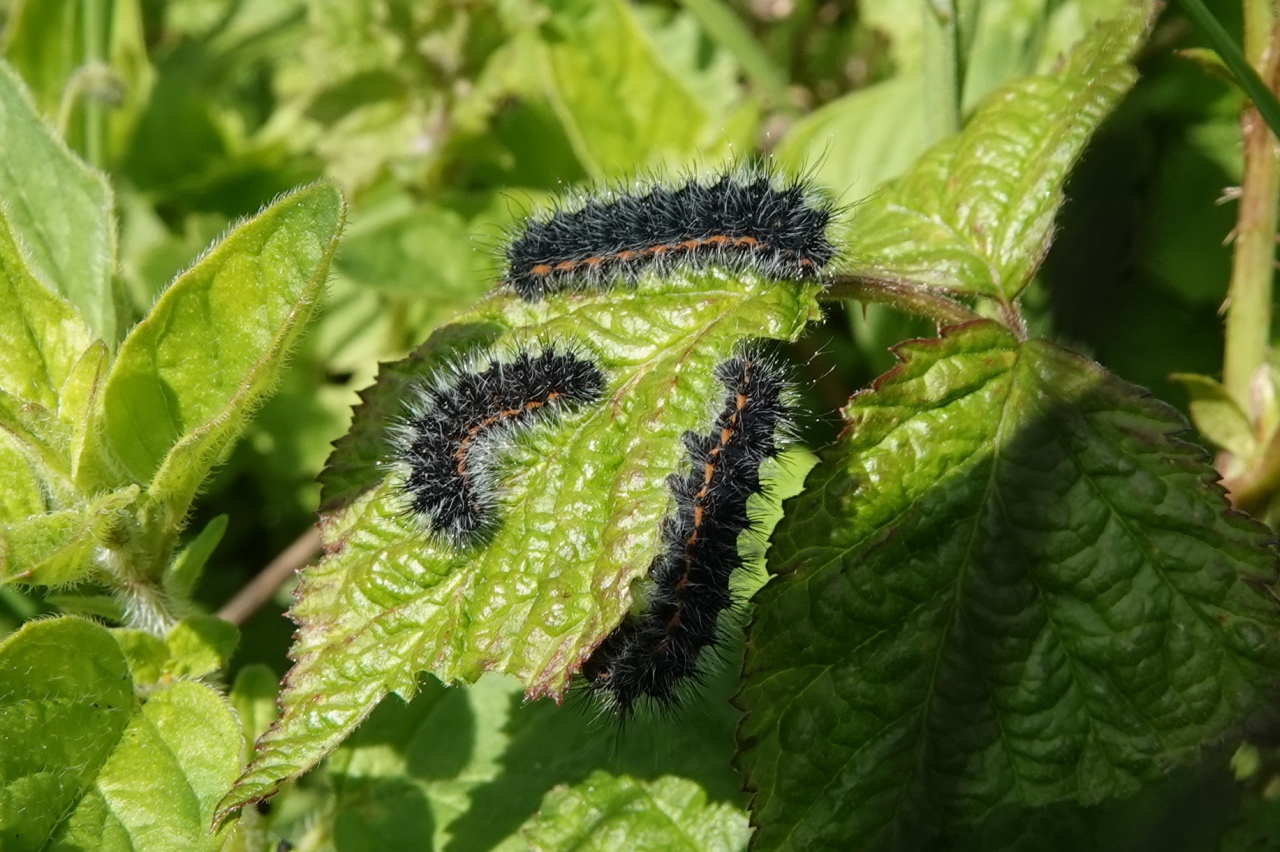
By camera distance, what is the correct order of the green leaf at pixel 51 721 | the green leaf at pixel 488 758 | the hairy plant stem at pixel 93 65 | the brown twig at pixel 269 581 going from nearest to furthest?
the green leaf at pixel 51 721 < the green leaf at pixel 488 758 < the brown twig at pixel 269 581 < the hairy plant stem at pixel 93 65

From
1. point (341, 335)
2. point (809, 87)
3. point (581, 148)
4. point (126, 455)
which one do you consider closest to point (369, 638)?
point (126, 455)

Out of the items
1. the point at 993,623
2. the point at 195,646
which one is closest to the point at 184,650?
the point at 195,646

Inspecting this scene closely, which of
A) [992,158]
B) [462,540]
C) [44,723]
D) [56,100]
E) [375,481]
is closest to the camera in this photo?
[44,723]

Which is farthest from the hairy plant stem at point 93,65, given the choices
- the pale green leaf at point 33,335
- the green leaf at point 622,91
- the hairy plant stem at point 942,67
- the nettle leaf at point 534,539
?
the hairy plant stem at point 942,67

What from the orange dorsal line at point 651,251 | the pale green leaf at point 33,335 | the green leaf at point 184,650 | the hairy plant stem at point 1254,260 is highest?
the pale green leaf at point 33,335

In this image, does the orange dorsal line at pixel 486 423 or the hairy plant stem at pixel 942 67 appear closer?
the orange dorsal line at pixel 486 423

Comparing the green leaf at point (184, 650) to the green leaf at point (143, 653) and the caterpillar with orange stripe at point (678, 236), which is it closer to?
the green leaf at point (143, 653)

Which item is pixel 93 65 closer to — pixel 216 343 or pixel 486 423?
pixel 216 343

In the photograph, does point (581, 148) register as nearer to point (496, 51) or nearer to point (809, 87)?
point (496, 51)
